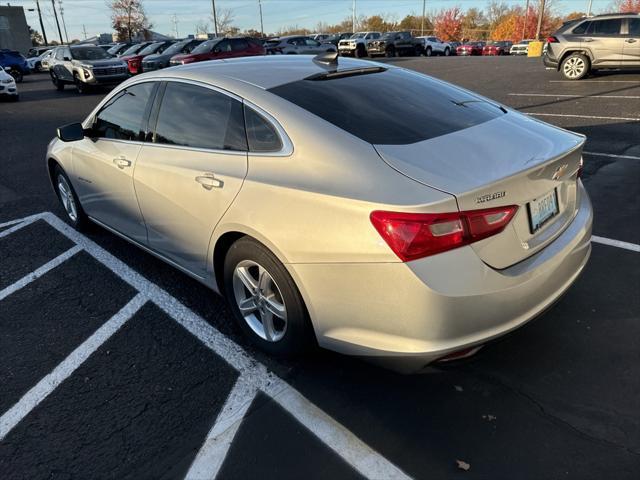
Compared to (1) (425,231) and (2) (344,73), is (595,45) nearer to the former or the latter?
(2) (344,73)

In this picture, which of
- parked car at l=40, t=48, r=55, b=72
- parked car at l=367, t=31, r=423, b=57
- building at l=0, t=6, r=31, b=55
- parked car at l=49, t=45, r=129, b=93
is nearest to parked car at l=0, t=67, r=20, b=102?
parked car at l=49, t=45, r=129, b=93

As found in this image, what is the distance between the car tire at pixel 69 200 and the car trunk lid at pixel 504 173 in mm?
3525

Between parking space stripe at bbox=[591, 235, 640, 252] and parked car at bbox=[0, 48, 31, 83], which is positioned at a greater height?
parked car at bbox=[0, 48, 31, 83]

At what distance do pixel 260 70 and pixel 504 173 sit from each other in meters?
1.71

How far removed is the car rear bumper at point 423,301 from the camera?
209 cm

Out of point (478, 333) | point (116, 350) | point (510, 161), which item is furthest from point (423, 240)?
point (116, 350)

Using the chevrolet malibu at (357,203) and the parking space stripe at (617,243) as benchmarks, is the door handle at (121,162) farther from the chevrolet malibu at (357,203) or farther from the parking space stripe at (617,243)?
the parking space stripe at (617,243)

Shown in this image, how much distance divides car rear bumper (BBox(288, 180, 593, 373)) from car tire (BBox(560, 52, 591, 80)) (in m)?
14.6

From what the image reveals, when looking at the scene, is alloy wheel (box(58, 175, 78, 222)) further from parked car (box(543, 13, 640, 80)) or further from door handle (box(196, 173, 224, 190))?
parked car (box(543, 13, 640, 80))

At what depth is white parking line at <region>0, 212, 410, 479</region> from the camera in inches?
87.0

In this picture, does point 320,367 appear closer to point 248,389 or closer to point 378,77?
point 248,389

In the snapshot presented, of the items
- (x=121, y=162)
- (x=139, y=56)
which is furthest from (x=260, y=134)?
(x=139, y=56)

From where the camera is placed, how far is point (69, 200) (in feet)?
16.4

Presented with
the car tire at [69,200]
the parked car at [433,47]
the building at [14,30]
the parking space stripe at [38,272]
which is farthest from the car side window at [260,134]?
the building at [14,30]
